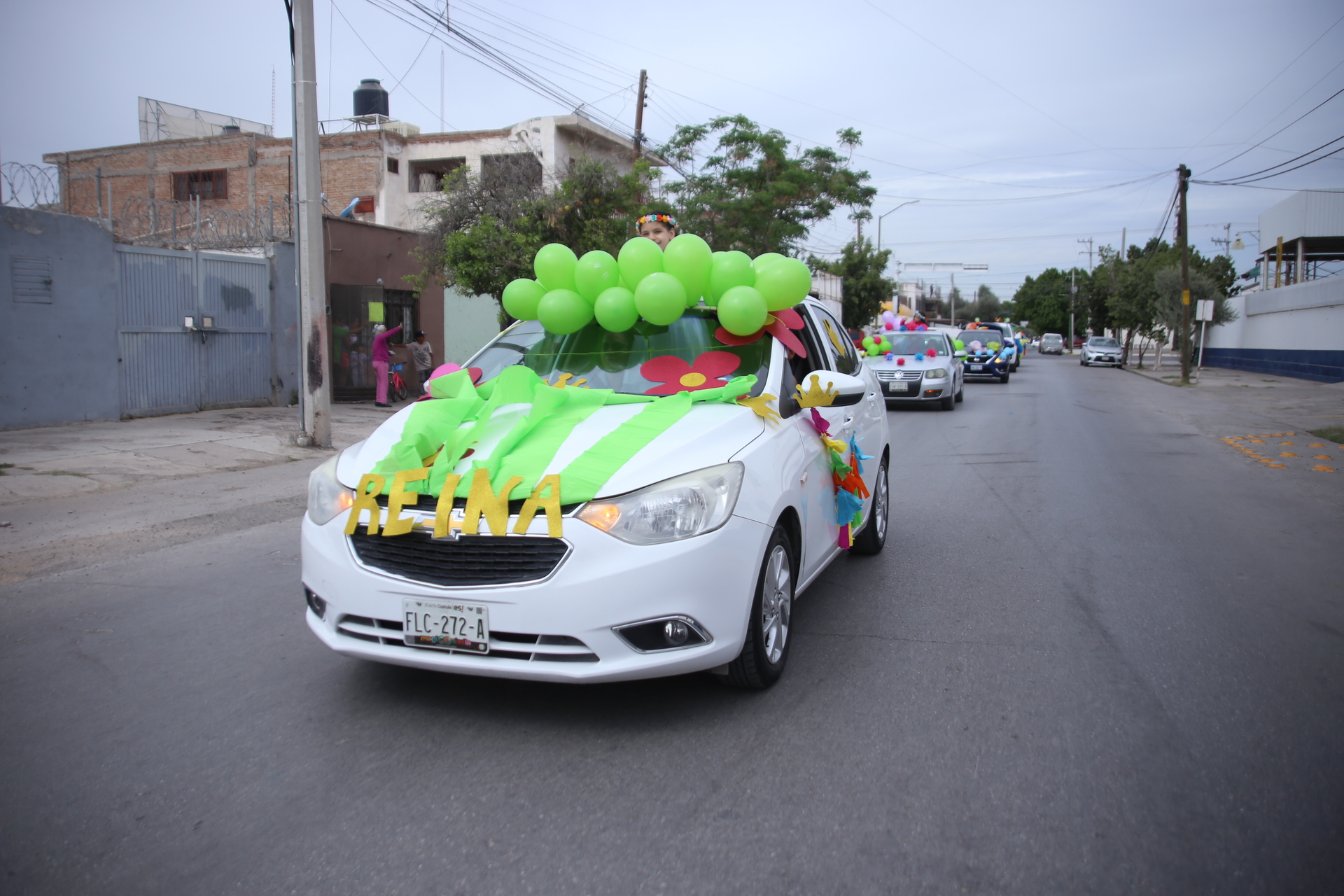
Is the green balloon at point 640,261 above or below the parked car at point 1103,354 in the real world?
above

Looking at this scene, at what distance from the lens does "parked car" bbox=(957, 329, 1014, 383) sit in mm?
28875

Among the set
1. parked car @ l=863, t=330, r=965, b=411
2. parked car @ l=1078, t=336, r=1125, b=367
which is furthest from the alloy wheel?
parked car @ l=1078, t=336, r=1125, b=367

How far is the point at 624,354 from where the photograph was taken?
15.3 ft

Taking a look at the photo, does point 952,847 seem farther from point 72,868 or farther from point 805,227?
point 805,227

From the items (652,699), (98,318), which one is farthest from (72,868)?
(98,318)

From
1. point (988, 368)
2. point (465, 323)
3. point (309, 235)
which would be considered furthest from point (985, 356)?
point (309, 235)

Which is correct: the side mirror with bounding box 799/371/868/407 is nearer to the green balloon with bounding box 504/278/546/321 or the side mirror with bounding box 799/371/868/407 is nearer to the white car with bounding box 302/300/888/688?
the white car with bounding box 302/300/888/688

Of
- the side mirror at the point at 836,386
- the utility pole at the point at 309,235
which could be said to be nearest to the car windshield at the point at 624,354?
the side mirror at the point at 836,386

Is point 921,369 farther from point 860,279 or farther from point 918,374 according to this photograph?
point 860,279

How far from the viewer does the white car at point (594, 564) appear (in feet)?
10.1

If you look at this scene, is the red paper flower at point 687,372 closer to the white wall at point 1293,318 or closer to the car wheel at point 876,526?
the car wheel at point 876,526

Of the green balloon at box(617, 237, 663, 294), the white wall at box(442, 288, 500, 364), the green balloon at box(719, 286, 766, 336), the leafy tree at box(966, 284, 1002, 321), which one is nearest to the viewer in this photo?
the green balloon at box(719, 286, 766, 336)

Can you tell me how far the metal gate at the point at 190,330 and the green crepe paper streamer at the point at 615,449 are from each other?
12.1m

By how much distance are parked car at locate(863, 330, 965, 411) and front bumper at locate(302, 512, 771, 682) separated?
49.6 ft
